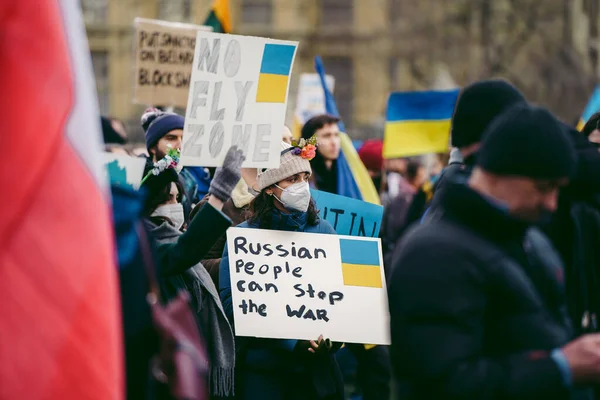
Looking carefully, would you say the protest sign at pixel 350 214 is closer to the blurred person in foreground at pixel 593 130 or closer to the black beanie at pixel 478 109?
the blurred person in foreground at pixel 593 130

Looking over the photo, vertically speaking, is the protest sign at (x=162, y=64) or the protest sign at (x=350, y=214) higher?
the protest sign at (x=162, y=64)

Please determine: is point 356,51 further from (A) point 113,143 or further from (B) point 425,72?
(A) point 113,143

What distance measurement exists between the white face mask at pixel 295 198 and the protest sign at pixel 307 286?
0.13 m

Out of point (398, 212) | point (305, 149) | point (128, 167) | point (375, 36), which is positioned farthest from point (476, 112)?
point (375, 36)

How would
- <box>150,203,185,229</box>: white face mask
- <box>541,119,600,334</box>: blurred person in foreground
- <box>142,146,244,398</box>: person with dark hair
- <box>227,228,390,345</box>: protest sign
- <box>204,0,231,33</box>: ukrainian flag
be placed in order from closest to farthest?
1. <box>541,119,600,334</box>: blurred person in foreground
2. <box>142,146,244,398</box>: person with dark hair
3. <box>150,203,185,229</box>: white face mask
4. <box>227,228,390,345</box>: protest sign
5. <box>204,0,231,33</box>: ukrainian flag

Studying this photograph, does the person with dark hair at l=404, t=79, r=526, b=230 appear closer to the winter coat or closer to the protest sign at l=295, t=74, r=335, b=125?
the winter coat

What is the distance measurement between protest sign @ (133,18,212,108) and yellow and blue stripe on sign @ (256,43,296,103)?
3.89 metres

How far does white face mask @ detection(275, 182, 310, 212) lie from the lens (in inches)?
244

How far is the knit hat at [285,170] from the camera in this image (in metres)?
6.30

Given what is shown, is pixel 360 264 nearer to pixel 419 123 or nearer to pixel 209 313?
pixel 209 313

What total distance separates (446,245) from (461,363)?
332 mm

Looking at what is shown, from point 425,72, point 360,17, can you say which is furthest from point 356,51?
point 425,72

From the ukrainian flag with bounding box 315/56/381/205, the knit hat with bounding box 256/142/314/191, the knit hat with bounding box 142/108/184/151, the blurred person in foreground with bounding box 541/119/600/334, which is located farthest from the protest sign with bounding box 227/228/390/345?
the ukrainian flag with bounding box 315/56/381/205

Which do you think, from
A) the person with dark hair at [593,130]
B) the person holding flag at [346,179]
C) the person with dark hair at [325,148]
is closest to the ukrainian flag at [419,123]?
the person holding flag at [346,179]
